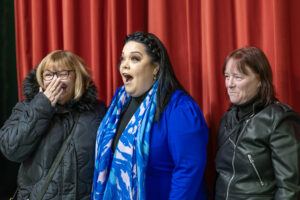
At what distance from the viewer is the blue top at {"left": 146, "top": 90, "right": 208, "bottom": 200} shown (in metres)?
1.37

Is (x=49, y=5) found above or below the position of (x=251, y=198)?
above

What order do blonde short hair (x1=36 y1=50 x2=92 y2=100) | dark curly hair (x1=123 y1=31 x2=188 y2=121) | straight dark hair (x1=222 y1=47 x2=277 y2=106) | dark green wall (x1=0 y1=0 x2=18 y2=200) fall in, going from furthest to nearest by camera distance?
dark green wall (x1=0 y1=0 x2=18 y2=200), blonde short hair (x1=36 y1=50 x2=92 y2=100), dark curly hair (x1=123 y1=31 x2=188 y2=121), straight dark hair (x1=222 y1=47 x2=277 y2=106)

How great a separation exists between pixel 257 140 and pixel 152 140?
0.49m

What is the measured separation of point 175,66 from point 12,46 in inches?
59.8

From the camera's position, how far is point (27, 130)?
1543mm

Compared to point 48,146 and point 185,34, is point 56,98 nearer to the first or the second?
point 48,146

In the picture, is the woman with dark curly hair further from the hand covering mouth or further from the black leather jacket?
the black leather jacket

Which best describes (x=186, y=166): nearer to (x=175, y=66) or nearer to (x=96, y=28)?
(x=175, y=66)

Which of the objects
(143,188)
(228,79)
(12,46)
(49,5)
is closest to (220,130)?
(228,79)

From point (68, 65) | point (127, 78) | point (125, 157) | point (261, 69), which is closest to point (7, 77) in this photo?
point (68, 65)

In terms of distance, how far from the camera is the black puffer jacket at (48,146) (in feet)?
5.13

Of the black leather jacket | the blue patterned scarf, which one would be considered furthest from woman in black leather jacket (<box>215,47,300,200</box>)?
the blue patterned scarf

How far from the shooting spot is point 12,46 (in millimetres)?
2525

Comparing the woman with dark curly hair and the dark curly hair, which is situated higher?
the dark curly hair
